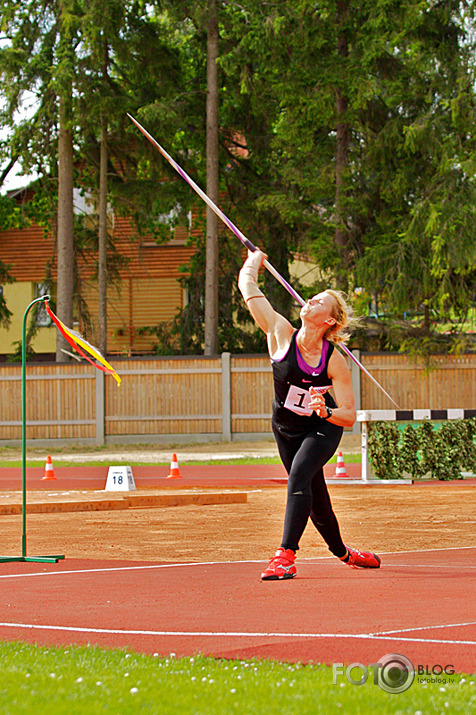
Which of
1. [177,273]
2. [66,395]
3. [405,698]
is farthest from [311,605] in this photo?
[177,273]

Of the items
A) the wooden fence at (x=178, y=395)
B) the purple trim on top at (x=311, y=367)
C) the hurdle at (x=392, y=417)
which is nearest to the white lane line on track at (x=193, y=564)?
the purple trim on top at (x=311, y=367)

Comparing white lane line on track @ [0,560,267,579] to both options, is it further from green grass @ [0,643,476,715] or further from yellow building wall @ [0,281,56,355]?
yellow building wall @ [0,281,56,355]

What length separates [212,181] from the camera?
102 feet

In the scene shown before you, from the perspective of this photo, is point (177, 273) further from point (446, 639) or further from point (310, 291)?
point (446, 639)

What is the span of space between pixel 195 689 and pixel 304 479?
311 centimetres

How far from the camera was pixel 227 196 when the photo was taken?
117 feet

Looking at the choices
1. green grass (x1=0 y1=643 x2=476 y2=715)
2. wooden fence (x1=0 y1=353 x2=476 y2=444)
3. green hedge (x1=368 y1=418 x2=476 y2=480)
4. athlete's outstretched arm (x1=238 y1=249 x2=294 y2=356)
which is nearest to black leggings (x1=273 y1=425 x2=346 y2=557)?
athlete's outstretched arm (x1=238 y1=249 x2=294 y2=356)

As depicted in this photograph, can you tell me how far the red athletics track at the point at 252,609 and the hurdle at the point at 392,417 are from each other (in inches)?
340

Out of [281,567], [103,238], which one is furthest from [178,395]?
[281,567]

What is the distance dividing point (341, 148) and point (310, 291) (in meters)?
4.55

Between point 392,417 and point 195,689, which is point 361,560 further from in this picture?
point 392,417

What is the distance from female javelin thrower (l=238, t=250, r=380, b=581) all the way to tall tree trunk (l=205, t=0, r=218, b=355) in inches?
923

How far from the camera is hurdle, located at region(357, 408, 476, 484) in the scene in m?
17.3

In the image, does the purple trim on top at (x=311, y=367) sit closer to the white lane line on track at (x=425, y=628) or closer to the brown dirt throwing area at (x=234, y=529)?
the white lane line on track at (x=425, y=628)
